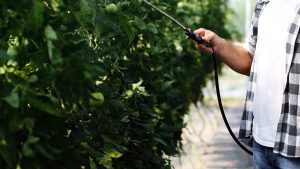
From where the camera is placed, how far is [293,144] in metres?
2.80

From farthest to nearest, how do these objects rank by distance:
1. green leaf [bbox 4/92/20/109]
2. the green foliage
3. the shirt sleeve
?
the shirt sleeve
the green foliage
green leaf [bbox 4/92/20/109]

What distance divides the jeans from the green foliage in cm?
A: 60

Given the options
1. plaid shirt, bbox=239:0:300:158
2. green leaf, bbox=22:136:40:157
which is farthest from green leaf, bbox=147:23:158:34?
green leaf, bbox=22:136:40:157

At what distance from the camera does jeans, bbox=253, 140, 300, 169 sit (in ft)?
9.23

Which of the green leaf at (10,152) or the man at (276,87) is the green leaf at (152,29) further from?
the green leaf at (10,152)

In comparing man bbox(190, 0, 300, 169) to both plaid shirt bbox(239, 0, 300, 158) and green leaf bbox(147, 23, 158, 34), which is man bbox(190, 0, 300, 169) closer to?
plaid shirt bbox(239, 0, 300, 158)

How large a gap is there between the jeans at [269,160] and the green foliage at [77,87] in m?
0.60

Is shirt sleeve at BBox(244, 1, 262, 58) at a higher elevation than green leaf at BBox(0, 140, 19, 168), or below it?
below

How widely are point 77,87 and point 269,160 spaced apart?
4.20ft

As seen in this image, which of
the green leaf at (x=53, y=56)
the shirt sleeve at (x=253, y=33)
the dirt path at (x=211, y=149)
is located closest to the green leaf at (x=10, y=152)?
the green leaf at (x=53, y=56)

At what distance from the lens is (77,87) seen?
1916mm

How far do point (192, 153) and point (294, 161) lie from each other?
4578mm

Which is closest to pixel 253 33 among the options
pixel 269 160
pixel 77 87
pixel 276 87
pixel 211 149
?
pixel 276 87

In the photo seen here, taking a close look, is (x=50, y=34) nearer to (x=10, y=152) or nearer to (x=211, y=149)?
(x=10, y=152)
